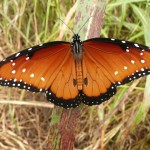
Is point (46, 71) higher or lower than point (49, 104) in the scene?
higher

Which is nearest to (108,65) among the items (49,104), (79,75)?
(79,75)

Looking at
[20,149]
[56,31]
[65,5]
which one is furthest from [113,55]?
[20,149]

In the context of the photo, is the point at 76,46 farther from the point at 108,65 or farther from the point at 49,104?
the point at 49,104

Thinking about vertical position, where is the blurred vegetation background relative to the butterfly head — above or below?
below

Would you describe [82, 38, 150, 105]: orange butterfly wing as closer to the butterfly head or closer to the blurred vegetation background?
the butterfly head

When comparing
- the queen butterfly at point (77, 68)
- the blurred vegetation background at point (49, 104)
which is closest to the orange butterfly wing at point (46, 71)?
the queen butterfly at point (77, 68)

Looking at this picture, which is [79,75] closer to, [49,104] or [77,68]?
[77,68]

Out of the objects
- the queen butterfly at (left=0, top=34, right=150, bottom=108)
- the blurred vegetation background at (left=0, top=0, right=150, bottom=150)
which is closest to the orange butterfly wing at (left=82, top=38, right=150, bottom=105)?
the queen butterfly at (left=0, top=34, right=150, bottom=108)

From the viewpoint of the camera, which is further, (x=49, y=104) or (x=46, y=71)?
(x=49, y=104)
